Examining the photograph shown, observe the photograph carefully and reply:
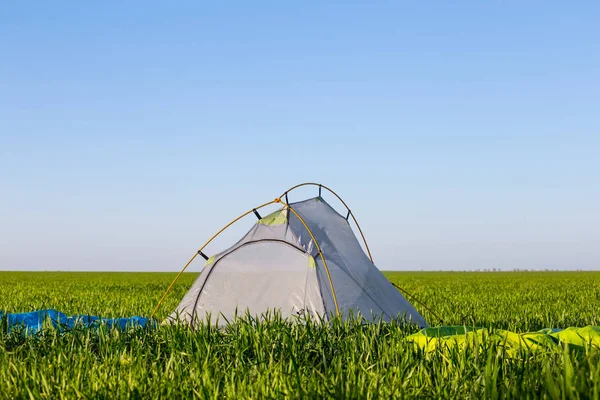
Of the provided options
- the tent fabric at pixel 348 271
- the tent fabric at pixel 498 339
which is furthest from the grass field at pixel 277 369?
the tent fabric at pixel 348 271

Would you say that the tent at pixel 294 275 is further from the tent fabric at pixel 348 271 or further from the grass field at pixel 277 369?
the grass field at pixel 277 369

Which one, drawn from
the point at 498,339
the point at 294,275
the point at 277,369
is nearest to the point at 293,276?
the point at 294,275

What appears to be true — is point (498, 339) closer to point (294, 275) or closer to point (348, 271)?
point (348, 271)

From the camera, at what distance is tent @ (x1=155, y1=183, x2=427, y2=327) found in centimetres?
855

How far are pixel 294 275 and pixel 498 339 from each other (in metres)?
3.63

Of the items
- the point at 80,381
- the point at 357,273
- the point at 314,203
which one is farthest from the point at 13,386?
the point at 314,203

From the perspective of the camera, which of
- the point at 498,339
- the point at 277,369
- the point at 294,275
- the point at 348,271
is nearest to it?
the point at 277,369

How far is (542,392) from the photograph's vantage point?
371cm

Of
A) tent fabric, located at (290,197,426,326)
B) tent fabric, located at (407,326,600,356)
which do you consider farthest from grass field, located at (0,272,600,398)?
tent fabric, located at (290,197,426,326)

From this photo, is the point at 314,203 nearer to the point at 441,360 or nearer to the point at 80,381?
the point at 441,360

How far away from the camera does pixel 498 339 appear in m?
5.57

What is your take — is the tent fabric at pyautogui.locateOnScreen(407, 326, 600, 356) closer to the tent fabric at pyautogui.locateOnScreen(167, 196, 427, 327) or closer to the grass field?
the grass field

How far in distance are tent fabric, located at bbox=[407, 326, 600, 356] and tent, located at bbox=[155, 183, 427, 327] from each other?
2137 millimetres

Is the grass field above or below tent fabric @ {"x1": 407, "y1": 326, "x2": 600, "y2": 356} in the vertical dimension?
below
